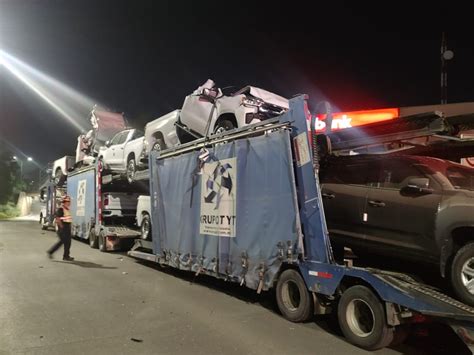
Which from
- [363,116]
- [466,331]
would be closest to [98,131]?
[363,116]

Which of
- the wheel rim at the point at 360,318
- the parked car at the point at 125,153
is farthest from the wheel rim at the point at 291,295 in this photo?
the parked car at the point at 125,153

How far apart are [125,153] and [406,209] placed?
10.6 meters

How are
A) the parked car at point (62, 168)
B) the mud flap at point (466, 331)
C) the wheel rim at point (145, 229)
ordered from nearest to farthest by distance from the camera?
the mud flap at point (466, 331), the wheel rim at point (145, 229), the parked car at point (62, 168)

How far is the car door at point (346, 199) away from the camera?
6398mm

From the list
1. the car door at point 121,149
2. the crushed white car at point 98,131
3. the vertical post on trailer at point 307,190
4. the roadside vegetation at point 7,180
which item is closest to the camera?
the vertical post on trailer at point 307,190

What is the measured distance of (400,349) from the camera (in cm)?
562

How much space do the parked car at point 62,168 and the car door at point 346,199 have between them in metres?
17.8

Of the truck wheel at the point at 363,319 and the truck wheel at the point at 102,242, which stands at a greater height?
the truck wheel at the point at 102,242

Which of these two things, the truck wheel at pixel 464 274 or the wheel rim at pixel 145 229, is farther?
the wheel rim at pixel 145 229

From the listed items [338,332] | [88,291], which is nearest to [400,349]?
[338,332]

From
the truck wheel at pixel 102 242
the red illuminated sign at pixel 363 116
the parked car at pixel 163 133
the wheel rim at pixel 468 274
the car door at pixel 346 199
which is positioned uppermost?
the red illuminated sign at pixel 363 116

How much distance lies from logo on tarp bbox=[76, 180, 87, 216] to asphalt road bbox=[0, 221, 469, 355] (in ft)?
23.0

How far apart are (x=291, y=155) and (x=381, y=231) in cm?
162

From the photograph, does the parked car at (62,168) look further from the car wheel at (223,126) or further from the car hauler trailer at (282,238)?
the car wheel at (223,126)
